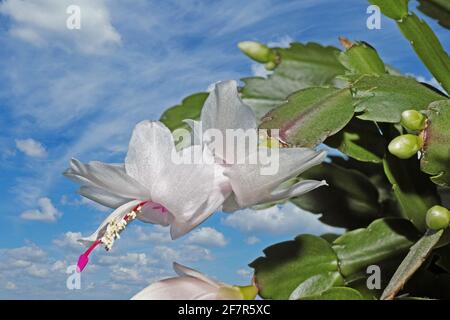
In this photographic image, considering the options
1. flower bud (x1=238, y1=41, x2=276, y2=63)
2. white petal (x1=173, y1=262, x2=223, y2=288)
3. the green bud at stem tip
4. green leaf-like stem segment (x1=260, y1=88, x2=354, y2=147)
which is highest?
flower bud (x1=238, y1=41, x2=276, y2=63)

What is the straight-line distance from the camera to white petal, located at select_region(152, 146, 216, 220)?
750 millimetres

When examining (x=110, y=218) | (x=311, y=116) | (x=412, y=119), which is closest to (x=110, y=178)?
(x=110, y=218)

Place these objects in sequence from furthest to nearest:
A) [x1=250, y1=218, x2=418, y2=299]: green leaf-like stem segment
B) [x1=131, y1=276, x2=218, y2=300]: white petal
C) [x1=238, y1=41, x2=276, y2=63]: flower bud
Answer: [x1=238, y1=41, x2=276, y2=63]: flower bud
[x1=250, y1=218, x2=418, y2=299]: green leaf-like stem segment
[x1=131, y1=276, x2=218, y2=300]: white petal

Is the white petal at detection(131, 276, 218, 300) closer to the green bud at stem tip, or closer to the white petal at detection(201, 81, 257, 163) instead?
the green bud at stem tip

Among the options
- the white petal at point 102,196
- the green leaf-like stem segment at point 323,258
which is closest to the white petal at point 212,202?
the white petal at point 102,196

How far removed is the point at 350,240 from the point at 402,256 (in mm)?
80

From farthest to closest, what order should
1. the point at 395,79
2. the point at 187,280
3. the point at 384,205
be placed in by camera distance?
the point at 384,205 → the point at 395,79 → the point at 187,280

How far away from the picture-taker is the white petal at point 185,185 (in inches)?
29.5

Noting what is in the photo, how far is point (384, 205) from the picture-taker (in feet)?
4.09

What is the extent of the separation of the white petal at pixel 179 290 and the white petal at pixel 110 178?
0.11 meters

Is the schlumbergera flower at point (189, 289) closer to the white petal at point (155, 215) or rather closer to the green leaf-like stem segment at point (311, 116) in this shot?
the white petal at point (155, 215)

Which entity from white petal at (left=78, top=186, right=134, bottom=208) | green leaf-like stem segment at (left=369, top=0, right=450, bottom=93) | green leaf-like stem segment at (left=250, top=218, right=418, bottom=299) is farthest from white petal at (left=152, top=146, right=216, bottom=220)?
green leaf-like stem segment at (left=369, top=0, right=450, bottom=93)

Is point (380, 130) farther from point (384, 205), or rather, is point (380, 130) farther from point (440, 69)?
point (384, 205)
